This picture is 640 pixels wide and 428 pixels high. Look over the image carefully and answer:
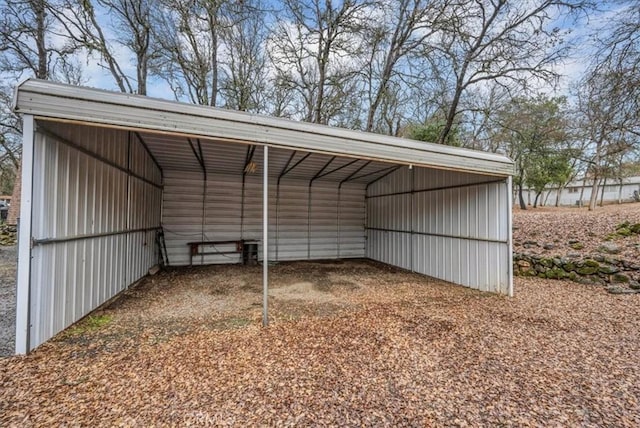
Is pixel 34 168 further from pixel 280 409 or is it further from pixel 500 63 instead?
pixel 500 63

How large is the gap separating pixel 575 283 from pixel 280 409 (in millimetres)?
7004

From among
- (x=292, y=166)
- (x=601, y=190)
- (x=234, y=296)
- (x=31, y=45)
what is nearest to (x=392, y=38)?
(x=292, y=166)

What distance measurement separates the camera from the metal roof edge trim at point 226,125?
2.93 m

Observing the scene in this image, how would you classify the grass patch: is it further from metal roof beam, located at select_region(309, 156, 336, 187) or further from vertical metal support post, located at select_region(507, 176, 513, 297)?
vertical metal support post, located at select_region(507, 176, 513, 297)

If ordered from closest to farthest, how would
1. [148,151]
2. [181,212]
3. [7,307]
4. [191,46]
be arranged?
1. [7,307]
2. [148,151]
3. [181,212]
4. [191,46]

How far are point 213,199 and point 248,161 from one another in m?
2.22

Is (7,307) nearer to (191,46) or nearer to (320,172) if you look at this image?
(320,172)

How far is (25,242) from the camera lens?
114 inches

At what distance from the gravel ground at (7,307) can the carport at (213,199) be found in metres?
0.45

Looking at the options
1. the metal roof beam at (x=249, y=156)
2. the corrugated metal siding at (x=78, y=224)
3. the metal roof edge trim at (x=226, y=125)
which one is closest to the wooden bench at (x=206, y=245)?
the metal roof beam at (x=249, y=156)

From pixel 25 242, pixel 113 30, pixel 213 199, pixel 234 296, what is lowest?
pixel 234 296

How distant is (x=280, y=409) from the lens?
2.24 metres

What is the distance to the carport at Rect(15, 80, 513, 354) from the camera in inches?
122

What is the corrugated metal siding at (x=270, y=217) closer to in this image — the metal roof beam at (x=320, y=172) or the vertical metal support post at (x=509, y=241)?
the metal roof beam at (x=320, y=172)
